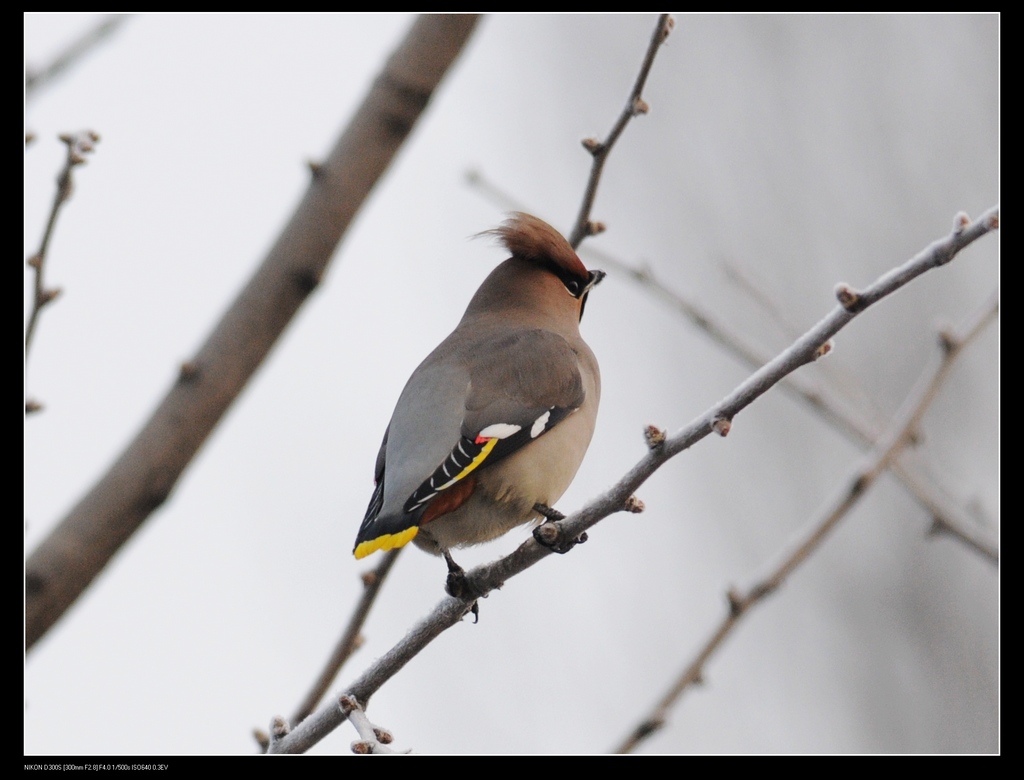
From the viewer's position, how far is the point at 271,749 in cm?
226

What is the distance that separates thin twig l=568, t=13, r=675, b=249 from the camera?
2721 mm

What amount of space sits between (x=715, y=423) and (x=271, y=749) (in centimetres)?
109

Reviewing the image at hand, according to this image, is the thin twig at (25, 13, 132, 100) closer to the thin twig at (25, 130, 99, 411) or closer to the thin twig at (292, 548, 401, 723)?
the thin twig at (25, 130, 99, 411)

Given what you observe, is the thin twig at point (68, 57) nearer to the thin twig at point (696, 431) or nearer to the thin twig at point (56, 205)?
the thin twig at point (56, 205)

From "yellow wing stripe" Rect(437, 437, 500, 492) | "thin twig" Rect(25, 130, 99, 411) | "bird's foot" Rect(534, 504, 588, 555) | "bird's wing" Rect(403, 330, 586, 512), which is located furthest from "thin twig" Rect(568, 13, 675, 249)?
"thin twig" Rect(25, 130, 99, 411)

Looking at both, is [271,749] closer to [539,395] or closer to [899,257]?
[539,395]

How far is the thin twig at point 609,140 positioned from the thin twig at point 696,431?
985mm

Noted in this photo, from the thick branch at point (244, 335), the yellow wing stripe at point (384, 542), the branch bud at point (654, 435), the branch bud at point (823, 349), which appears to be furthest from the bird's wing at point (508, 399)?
the branch bud at point (823, 349)

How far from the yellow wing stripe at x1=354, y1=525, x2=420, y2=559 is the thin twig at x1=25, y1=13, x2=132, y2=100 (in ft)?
3.93

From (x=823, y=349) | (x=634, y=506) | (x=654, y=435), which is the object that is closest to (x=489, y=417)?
(x=634, y=506)

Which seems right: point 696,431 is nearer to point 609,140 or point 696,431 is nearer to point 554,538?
point 554,538

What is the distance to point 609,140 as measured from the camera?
2906 mm

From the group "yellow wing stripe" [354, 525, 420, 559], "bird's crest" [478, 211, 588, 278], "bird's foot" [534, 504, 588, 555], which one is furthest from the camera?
"bird's crest" [478, 211, 588, 278]
